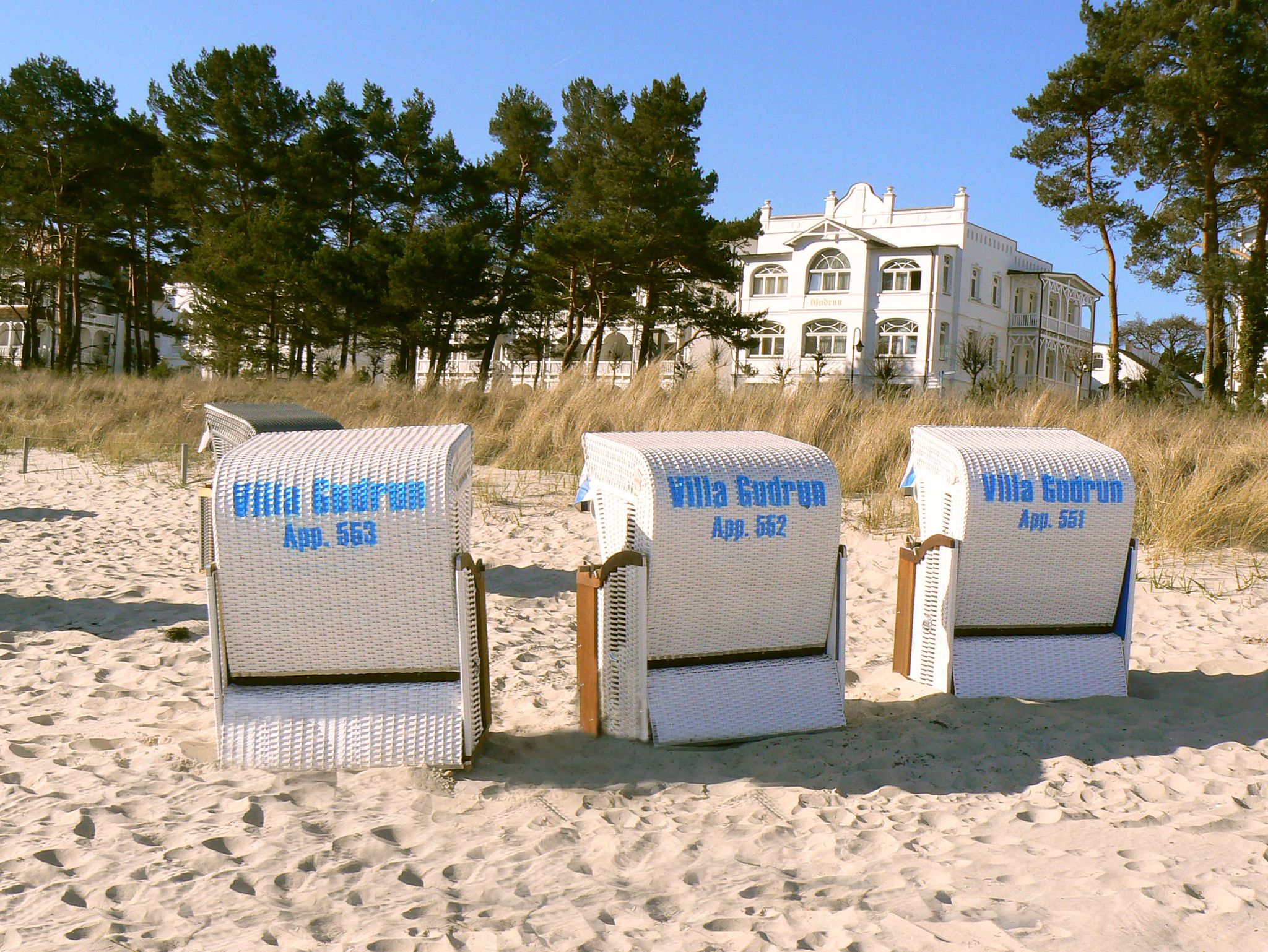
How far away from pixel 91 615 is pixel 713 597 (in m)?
3.67

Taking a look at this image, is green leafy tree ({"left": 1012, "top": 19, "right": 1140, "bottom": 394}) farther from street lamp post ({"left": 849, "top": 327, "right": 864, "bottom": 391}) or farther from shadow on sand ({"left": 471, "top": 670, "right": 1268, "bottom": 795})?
shadow on sand ({"left": 471, "top": 670, "right": 1268, "bottom": 795})

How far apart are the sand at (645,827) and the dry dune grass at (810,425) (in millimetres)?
3107

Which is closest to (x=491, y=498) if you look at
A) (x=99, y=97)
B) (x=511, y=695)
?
(x=511, y=695)

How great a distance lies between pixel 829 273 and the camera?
4247 centimetres

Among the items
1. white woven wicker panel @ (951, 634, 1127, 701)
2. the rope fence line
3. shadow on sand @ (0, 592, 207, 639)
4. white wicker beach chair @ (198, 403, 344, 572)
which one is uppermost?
white wicker beach chair @ (198, 403, 344, 572)

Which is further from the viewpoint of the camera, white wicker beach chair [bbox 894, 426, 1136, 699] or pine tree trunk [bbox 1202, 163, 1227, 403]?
pine tree trunk [bbox 1202, 163, 1227, 403]

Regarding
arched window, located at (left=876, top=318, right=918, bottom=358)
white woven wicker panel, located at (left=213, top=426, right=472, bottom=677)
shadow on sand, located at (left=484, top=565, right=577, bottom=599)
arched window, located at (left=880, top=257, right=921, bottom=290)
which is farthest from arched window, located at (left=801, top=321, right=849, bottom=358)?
white woven wicker panel, located at (left=213, top=426, right=472, bottom=677)

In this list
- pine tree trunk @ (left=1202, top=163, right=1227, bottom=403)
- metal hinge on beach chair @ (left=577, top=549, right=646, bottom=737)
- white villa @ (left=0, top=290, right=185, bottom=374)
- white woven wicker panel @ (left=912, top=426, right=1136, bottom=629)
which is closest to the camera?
metal hinge on beach chair @ (left=577, top=549, right=646, bottom=737)

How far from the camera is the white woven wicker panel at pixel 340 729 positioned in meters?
3.34

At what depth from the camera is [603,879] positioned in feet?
8.71

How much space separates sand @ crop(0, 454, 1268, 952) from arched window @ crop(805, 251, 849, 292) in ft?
127

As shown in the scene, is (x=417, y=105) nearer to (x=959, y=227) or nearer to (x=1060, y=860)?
(x=959, y=227)

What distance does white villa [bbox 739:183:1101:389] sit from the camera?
41250mm

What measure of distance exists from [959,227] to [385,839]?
144 feet
